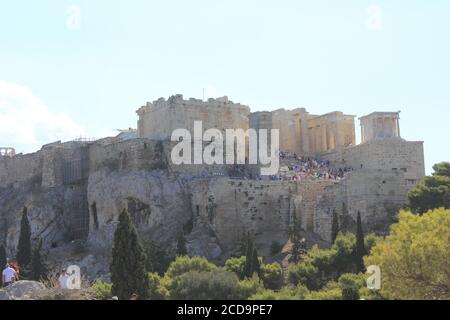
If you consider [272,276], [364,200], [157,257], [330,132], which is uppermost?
[330,132]

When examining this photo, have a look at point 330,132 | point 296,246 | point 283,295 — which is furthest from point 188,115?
point 283,295

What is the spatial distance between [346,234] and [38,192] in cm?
2488

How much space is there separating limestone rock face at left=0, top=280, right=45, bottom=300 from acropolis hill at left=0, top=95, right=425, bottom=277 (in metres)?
17.8

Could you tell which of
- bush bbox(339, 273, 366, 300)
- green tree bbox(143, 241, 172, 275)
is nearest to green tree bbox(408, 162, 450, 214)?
bush bbox(339, 273, 366, 300)

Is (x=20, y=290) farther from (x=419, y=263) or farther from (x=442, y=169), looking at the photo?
(x=442, y=169)

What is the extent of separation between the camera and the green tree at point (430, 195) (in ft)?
125

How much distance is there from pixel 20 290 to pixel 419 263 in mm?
11434

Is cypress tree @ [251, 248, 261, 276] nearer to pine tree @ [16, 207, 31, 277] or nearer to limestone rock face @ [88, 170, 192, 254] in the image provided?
limestone rock face @ [88, 170, 192, 254]

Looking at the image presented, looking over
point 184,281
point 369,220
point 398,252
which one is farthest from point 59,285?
point 369,220

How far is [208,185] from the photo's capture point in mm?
44438

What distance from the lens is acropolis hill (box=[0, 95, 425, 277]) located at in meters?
41.8

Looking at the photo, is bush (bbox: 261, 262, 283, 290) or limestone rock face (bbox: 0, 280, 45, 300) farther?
bush (bbox: 261, 262, 283, 290)

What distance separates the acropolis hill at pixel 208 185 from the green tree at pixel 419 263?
13.9 metres

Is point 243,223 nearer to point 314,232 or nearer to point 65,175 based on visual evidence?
point 314,232
